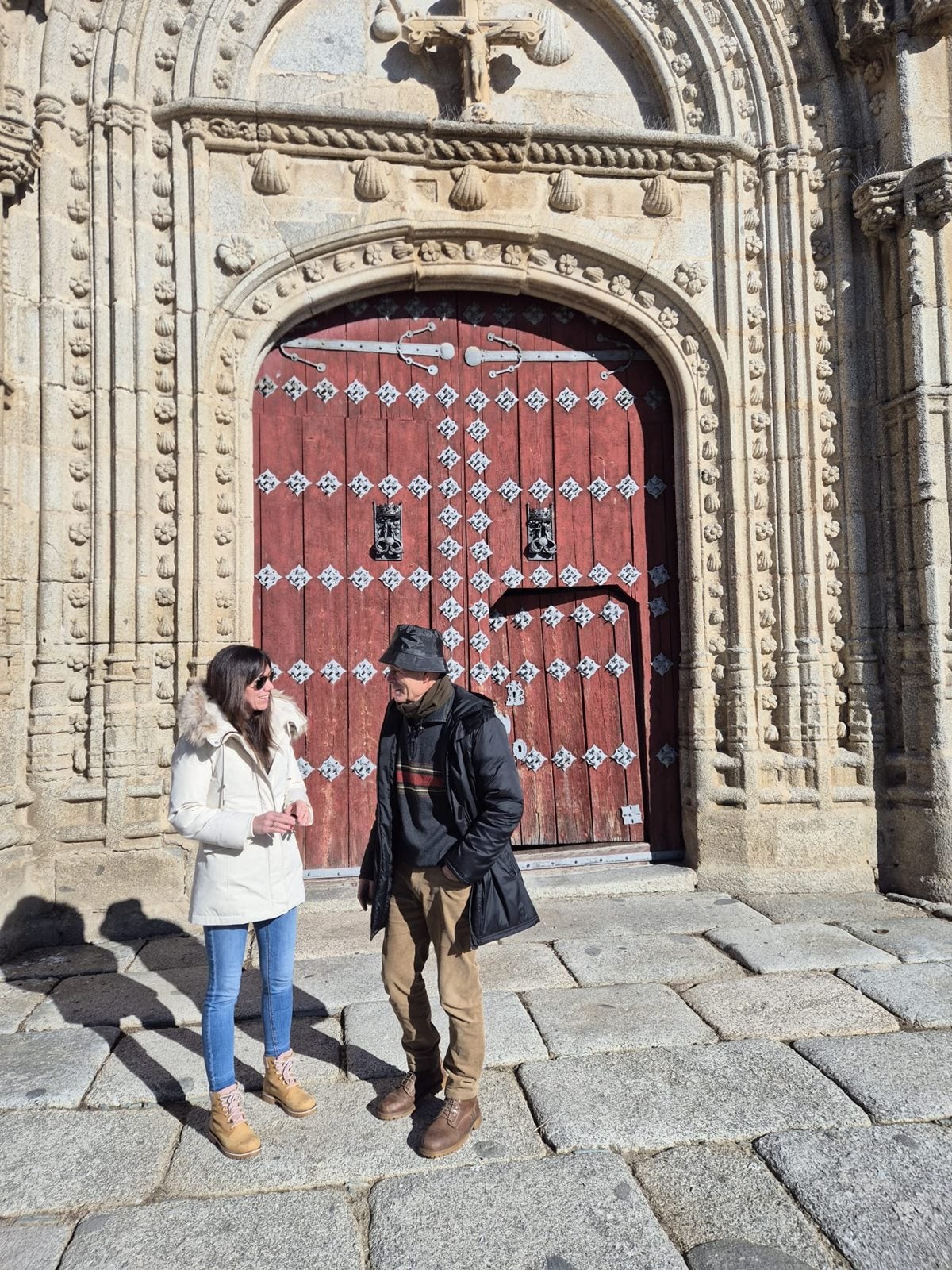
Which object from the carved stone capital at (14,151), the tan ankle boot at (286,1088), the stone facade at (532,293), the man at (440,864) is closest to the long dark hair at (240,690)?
the man at (440,864)

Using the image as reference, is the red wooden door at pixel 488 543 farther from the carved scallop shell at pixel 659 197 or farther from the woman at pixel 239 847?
the woman at pixel 239 847

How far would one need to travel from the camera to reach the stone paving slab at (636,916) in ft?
15.4

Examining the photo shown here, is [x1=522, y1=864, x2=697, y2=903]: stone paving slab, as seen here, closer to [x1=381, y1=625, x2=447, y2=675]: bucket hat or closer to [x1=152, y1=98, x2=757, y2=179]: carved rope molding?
[x1=381, y1=625, x2=447, y2=675]: bucket hat

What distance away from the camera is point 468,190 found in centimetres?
561

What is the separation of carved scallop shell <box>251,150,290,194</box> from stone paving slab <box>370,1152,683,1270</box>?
5.22m

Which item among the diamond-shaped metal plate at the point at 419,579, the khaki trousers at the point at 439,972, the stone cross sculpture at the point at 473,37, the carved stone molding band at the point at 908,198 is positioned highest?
the stone cross sculpture at the point at 473,37

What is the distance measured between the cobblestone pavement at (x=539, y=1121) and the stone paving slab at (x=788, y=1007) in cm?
1

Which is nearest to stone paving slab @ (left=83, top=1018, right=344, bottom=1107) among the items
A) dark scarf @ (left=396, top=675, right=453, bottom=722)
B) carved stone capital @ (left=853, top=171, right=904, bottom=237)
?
dark scarf @ (left=396, top=675, right=453, bottom=722)

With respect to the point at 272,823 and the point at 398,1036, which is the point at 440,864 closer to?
the point at 272,823

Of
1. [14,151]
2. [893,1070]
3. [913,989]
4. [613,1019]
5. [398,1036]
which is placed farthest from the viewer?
[14,151]

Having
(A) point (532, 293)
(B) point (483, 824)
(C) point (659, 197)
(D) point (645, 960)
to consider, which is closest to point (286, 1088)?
(B) point (483, 824)

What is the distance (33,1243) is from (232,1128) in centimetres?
56

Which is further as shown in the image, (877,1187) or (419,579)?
(419,579)

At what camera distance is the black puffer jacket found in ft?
8.83
